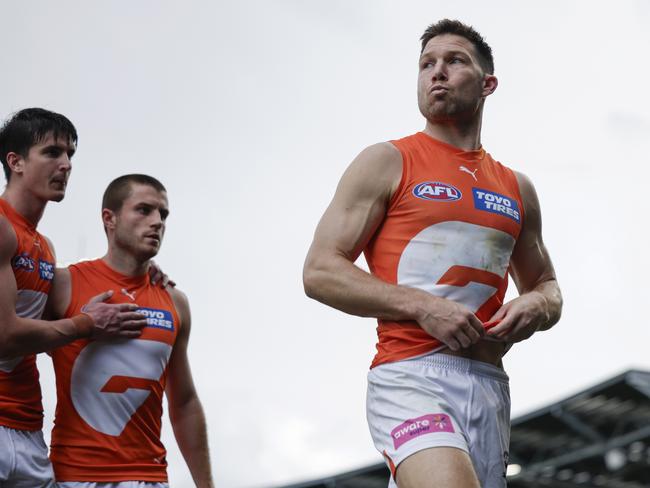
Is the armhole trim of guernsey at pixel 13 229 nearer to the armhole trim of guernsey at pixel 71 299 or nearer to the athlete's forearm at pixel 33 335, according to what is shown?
the athlete's forearm at pixel 33 335

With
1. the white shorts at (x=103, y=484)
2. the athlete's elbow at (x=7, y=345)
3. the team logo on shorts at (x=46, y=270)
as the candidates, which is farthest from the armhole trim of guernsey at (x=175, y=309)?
the athlete's elbow at (x=7, y=345)

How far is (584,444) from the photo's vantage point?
2005 cm

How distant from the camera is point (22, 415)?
559 centimetres

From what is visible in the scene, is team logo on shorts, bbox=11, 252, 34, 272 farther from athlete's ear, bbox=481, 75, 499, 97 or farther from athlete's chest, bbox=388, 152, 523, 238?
athlete's ear, bbox=481, 75, 499, 97

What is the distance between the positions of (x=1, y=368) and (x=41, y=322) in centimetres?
37

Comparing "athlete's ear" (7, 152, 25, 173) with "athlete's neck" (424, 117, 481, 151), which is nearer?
"athlete's neck" (424, 117, 481, 151)

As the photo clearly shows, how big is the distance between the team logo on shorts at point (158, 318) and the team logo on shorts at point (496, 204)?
2464mm

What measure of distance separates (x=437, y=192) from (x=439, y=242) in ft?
0.76

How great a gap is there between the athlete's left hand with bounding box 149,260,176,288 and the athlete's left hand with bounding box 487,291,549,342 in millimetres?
2772

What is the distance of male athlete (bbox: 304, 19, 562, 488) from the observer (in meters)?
4.09

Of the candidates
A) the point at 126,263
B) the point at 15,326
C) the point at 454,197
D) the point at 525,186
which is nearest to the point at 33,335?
the point at 15,326

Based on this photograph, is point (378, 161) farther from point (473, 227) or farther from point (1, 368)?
point (1, 368)

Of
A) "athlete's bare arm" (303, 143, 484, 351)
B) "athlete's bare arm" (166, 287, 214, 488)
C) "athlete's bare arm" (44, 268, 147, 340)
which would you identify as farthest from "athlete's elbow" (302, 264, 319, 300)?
"athlete's bare arm" (166, 287, 214, 488)

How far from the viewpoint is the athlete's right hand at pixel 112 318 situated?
583 centimetres
